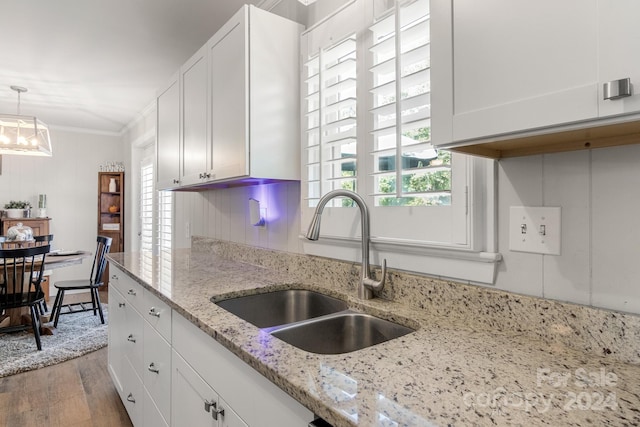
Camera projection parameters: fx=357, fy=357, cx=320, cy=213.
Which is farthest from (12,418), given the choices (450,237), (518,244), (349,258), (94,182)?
(94,182)

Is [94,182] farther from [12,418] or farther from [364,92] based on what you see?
[364,92]

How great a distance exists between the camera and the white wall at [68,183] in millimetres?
4848

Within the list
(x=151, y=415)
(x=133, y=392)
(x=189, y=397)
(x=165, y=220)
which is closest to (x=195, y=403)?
(x=189, y=397)

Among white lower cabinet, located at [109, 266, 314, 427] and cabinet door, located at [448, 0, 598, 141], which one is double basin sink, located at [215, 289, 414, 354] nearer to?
white lower cabinet, located at [109, 266, 314, 427]

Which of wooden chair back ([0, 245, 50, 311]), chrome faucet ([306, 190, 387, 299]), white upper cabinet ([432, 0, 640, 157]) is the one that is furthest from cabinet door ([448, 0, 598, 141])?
wooden chair back ([0, 245, 50, 311])

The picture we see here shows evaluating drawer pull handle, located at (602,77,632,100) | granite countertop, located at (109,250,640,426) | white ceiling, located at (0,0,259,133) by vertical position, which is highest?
white ceiling, located at (0,0,259,133)

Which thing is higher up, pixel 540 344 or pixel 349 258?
pixel 349 258

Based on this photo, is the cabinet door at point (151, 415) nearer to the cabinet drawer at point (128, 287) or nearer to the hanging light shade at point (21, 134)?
the cabinet drawer at point (128, 287)

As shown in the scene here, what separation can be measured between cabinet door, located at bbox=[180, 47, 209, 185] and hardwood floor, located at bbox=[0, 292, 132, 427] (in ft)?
4.84

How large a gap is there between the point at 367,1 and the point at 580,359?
4.34 ft

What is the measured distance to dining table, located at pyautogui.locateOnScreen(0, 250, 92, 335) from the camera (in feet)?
10.8

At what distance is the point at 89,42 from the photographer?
8.56ft

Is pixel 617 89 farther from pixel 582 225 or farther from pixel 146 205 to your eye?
pixel 146 205

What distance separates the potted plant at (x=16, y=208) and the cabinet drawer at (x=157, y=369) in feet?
14.0
